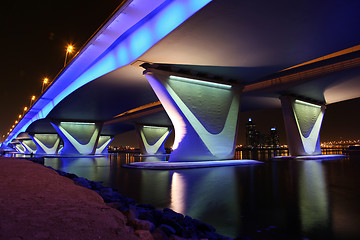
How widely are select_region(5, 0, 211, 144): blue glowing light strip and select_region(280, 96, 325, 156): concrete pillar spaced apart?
18759 mm

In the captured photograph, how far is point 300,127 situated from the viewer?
2598 cm

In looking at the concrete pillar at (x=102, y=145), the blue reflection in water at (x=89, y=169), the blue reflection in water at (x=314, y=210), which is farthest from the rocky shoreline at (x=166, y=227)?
the concrete pillar at (x=102, y=145)

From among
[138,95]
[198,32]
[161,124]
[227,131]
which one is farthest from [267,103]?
[161,124]

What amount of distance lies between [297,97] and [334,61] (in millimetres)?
8595

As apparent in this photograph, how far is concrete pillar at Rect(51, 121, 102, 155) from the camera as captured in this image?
3692 cm

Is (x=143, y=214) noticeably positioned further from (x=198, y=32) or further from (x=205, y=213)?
(x=198, y=32)

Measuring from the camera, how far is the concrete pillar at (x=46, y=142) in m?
54.2

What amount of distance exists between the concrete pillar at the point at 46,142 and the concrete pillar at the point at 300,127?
5038cm

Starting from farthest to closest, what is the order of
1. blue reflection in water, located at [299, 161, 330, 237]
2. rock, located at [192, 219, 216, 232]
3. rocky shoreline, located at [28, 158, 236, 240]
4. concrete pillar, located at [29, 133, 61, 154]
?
concrete pillar, located at [29, 133, 61, 154] → blue reflection in water, located at [299, 161, 330, 237] → rock, located at [192, 219, 216, 232] → rocky shoreline, located at [28, 158, 236, 240]

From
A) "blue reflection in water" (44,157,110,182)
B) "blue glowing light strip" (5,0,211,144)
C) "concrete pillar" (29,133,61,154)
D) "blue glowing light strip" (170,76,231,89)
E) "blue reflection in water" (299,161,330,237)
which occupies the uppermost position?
"blue glowing light strip" (5,0,211,144)

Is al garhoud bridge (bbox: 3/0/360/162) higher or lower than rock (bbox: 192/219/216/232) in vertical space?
higher

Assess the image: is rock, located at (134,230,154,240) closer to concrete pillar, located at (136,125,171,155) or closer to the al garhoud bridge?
the al garhoud bridge

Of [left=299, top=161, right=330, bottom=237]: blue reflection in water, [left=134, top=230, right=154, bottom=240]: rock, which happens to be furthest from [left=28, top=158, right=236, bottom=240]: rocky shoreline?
[left=299, top=161, right=330, bottom=237]: blue reflection in water

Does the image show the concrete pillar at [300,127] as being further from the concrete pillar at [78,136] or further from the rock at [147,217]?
the concrete pillar at [78,136]
